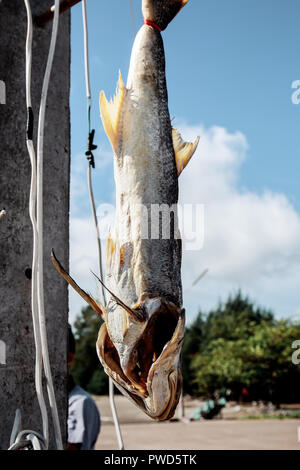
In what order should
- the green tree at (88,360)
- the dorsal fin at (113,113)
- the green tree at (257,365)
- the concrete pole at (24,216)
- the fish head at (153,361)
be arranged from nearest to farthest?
the fish head at (153,361) → the dorsal fin at (113,113) → the concrete pole at (24,216) → the green tree at (257,365) → the green tree at (88,360)

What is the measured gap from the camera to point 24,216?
2.45m

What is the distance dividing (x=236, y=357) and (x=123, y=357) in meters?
→ 25.5

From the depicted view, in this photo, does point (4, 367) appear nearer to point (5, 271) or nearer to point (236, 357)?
point (5, 271)

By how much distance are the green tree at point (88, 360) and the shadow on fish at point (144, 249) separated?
28784mm

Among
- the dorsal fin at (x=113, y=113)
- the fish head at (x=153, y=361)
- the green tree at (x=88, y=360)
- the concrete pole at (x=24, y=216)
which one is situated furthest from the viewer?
the green tree at (x=88, y=360)

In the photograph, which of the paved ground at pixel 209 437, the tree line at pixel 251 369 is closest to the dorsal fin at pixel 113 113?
the paved ground at pixel 209 437

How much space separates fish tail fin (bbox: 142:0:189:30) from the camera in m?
2.17

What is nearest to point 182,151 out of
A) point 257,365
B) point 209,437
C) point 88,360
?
point 209,437

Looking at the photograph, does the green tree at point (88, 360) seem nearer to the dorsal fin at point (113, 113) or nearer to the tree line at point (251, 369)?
the tree line at point (251, 369)

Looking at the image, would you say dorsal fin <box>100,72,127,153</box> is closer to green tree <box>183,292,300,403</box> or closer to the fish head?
the fish head

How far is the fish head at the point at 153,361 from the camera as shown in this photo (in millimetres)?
1711

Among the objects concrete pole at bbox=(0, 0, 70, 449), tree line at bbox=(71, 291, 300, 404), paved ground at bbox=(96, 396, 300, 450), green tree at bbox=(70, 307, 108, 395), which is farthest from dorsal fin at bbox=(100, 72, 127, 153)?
green tree at bbox=(70, 307, 108, 395)

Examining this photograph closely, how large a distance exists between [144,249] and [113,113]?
578mm

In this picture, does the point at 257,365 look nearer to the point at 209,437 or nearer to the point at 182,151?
the point at 209,437
